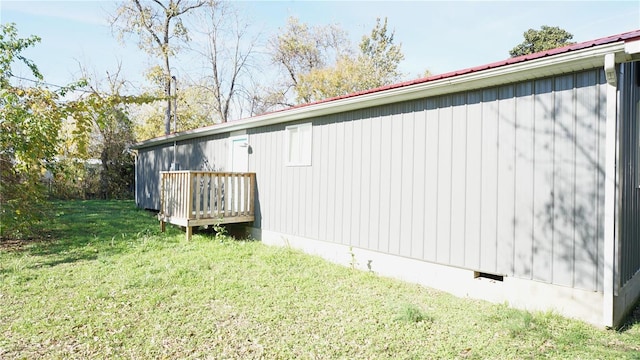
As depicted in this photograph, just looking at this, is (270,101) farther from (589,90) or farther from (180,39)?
(589,90)

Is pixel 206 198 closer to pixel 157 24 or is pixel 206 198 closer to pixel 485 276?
pixel 485 276

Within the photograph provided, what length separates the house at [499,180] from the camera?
3.79 m

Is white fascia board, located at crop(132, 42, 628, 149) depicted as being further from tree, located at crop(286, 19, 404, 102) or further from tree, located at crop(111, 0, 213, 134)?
tree, located at crop(111, 0, 213, 134)

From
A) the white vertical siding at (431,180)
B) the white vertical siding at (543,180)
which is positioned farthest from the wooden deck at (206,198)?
the white vertical siding at (543,180)

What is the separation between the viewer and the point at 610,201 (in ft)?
12.0

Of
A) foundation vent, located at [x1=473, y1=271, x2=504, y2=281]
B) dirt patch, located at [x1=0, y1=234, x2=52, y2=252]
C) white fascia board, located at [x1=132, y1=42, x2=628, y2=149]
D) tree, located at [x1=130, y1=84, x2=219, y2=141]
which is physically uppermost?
tree, located at [x1=130, y1=84, x2=219, y2=141]

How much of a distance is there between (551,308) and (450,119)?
2473 mm

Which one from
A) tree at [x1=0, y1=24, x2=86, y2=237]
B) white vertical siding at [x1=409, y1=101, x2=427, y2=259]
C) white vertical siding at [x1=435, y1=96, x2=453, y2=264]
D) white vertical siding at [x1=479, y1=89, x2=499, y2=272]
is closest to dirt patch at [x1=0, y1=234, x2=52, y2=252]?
tree at [x1=0, y1=24, x2=86, y2=237]

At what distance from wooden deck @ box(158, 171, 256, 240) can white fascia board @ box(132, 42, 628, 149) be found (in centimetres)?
173

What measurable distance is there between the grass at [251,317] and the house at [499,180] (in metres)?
0.38

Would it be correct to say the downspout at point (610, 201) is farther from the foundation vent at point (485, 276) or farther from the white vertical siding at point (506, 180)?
the foundation vent at point (485, 276)

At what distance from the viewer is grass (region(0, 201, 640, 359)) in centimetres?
337

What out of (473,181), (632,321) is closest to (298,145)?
(473,181)

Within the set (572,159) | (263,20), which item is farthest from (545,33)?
(572,159)
